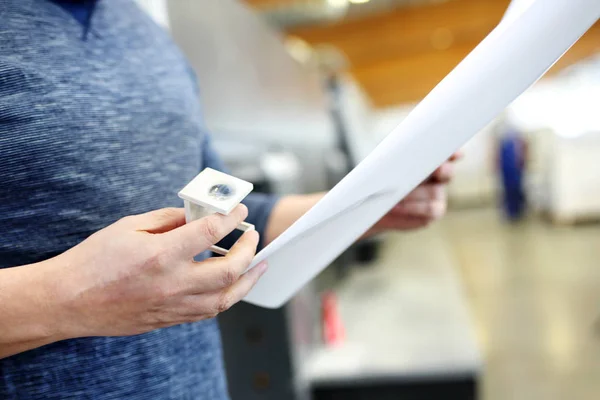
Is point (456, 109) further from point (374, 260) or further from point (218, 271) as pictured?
point (374, 260)

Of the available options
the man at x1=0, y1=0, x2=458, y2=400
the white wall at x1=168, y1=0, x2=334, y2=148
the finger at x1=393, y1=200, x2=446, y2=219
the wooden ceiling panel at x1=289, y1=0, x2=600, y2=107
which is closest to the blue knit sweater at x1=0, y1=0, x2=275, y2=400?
the man at x1=0, y1=0, x2=458, y2=400

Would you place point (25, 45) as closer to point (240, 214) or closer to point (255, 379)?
point (240, 214)

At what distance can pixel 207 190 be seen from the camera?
525mm

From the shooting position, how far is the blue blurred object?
7590 millimetres

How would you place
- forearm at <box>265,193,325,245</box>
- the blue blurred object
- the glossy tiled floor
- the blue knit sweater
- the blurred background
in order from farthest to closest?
1. the blue blurred object
2. the glossy tiled floor
3. the blurred background
4. forearm at <box>265,193,325,245</box>
5. the blue knit sweater

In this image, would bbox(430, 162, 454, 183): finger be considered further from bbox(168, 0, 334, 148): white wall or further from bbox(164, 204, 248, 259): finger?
bbox(168, 0, 334, 148): white wall

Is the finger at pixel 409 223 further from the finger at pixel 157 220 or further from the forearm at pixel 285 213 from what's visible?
the finger at pixel 157 220

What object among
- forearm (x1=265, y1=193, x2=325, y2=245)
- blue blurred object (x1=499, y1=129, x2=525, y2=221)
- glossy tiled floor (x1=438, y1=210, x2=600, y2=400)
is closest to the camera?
forearm (x1=265, y1=193, x2=325, y2=245)

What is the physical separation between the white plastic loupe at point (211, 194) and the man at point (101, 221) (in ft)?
0.05

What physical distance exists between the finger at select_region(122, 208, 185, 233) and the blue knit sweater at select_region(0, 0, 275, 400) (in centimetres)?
13

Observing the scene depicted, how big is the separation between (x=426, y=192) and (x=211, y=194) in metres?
0.45

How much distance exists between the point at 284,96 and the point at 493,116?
93.3 inches

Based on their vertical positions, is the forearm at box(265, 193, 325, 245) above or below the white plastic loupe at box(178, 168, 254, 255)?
above

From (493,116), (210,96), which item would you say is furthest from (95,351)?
A: (210,96)
